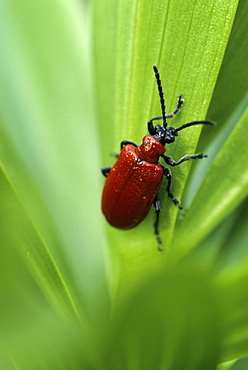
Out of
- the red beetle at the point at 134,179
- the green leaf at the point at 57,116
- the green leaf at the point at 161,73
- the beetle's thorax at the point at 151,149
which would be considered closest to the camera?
the green leaf at the point at 161,73

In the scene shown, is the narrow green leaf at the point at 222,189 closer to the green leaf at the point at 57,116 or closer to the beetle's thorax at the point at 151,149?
the green leaf at the point at 57,116

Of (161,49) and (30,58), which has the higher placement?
(30,58)

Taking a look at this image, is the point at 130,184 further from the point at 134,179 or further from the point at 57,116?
the point at 57,116

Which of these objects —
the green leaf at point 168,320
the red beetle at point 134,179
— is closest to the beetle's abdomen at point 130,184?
the red beetle at point 134,179

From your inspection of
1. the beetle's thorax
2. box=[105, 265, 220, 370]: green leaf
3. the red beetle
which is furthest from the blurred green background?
the beetle's thorax

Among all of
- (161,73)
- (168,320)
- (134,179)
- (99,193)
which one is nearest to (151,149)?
(134,179)

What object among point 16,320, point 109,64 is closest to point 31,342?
point 16,320

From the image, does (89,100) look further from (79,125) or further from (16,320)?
(16,320)
